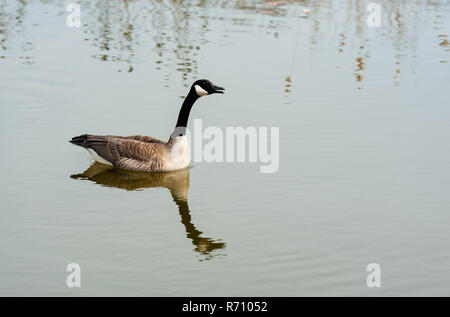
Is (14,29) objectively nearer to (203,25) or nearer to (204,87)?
(203,25)

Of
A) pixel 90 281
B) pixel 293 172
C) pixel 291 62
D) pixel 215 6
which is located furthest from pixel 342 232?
pixel 215 6

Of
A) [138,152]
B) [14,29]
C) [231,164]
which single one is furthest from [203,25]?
[138,152]

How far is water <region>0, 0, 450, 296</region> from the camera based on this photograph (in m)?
8.31

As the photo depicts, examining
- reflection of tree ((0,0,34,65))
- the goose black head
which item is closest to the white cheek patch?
the goose black head

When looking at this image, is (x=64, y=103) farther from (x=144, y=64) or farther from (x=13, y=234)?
(x=13, y=234)

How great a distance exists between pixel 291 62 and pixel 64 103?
6.04 metres

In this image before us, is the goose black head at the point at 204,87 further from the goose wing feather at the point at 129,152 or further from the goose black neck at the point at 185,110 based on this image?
the goose wing feather at the point at 129,152

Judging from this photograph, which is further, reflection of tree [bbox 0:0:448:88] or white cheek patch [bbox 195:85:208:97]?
reflection of tree [bbox 0:0:448:88]

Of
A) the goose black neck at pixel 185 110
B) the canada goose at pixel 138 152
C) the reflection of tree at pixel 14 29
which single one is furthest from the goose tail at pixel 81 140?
the reflection of tree at pixel 14 29

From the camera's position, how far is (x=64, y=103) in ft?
46.7

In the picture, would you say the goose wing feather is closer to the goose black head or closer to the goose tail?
the goose tail

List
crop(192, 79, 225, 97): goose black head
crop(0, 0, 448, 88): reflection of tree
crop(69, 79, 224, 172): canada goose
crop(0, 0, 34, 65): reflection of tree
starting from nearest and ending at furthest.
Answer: crop(69, 79, 224, 172): canada goose, crop(192, 79, 225, 97): goose black head, crop(0, 0, 34, 65): reflection of tree, crop(0, 0, 448, 88): reflection of tree

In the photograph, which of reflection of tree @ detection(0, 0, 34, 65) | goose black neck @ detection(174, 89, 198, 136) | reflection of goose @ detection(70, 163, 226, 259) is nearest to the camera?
reflection of goose @ detection(70, 163, 226, 259)

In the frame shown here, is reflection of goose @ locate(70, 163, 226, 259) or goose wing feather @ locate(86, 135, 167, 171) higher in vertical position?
goose wing feather @ locate(86, 135, 167, 171)
